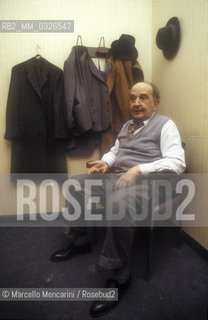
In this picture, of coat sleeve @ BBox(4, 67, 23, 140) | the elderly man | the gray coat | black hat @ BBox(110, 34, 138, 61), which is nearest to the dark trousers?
the elderly man

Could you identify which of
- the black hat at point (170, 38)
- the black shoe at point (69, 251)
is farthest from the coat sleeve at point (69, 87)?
the black shoe at point (69, 251)

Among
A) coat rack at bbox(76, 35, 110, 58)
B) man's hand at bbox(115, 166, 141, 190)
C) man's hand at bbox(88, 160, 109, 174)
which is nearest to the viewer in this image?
man's hand at bbox(115, 166, 141, 190)

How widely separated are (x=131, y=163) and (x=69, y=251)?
28.9 inches

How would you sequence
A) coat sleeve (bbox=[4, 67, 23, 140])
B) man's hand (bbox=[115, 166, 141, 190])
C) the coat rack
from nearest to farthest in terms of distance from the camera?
1. man's hand (bbox=[115, 166, 141, 190])
2. coat sleeve (bbox=[4, 67, 23, 140])
3. the coat rack

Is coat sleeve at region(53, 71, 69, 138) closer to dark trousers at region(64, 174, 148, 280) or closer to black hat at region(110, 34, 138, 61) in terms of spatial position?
black hat at region(110, 34, 138, 61)

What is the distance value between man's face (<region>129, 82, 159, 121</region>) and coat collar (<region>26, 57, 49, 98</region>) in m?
0.79

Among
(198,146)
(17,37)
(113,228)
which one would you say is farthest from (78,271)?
(17,37)

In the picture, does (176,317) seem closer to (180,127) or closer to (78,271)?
(78,271)

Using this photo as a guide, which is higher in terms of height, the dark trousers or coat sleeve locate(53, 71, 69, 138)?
coat sleeve locate(53, 71, 69, 138)

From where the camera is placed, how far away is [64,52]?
191cm

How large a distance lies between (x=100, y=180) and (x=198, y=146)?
0.69 meters

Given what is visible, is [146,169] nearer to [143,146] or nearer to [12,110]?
[143,146]

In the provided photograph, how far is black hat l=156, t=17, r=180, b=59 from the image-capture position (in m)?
1.56

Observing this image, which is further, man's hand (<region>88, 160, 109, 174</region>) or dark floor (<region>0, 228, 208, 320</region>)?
man's hand (<region>88, 160, 109, 174</region>)
